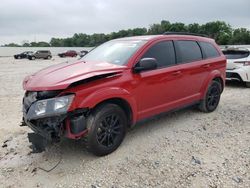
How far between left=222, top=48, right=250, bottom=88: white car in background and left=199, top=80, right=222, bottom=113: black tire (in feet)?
11.4

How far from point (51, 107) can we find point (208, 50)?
406 centimetres

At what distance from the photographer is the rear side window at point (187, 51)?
5.34 metres

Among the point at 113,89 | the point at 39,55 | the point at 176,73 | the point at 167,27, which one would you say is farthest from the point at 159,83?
the point at 167,27

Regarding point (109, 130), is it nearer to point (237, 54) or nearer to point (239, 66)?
point (239, 66)

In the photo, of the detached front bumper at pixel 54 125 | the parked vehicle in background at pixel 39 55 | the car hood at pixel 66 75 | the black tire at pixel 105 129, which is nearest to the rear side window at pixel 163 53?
the car hood at pixel 66 75

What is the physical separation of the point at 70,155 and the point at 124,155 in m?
0.81

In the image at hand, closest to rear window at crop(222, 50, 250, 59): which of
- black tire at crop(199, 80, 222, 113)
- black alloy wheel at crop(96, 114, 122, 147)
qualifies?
black tire at crop(199, 80, 222, 113)

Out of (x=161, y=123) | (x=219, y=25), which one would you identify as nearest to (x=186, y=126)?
(x=161, y=123)

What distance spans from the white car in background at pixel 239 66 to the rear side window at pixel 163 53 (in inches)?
205

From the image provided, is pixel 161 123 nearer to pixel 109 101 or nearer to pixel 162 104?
pixel 162 104

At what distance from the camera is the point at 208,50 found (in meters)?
6.26

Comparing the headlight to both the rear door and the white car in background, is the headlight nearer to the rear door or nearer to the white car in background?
the rear door

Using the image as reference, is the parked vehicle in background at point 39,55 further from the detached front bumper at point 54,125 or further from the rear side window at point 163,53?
the detached front bumper at point 54,125

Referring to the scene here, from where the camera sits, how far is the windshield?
15.0 feet
